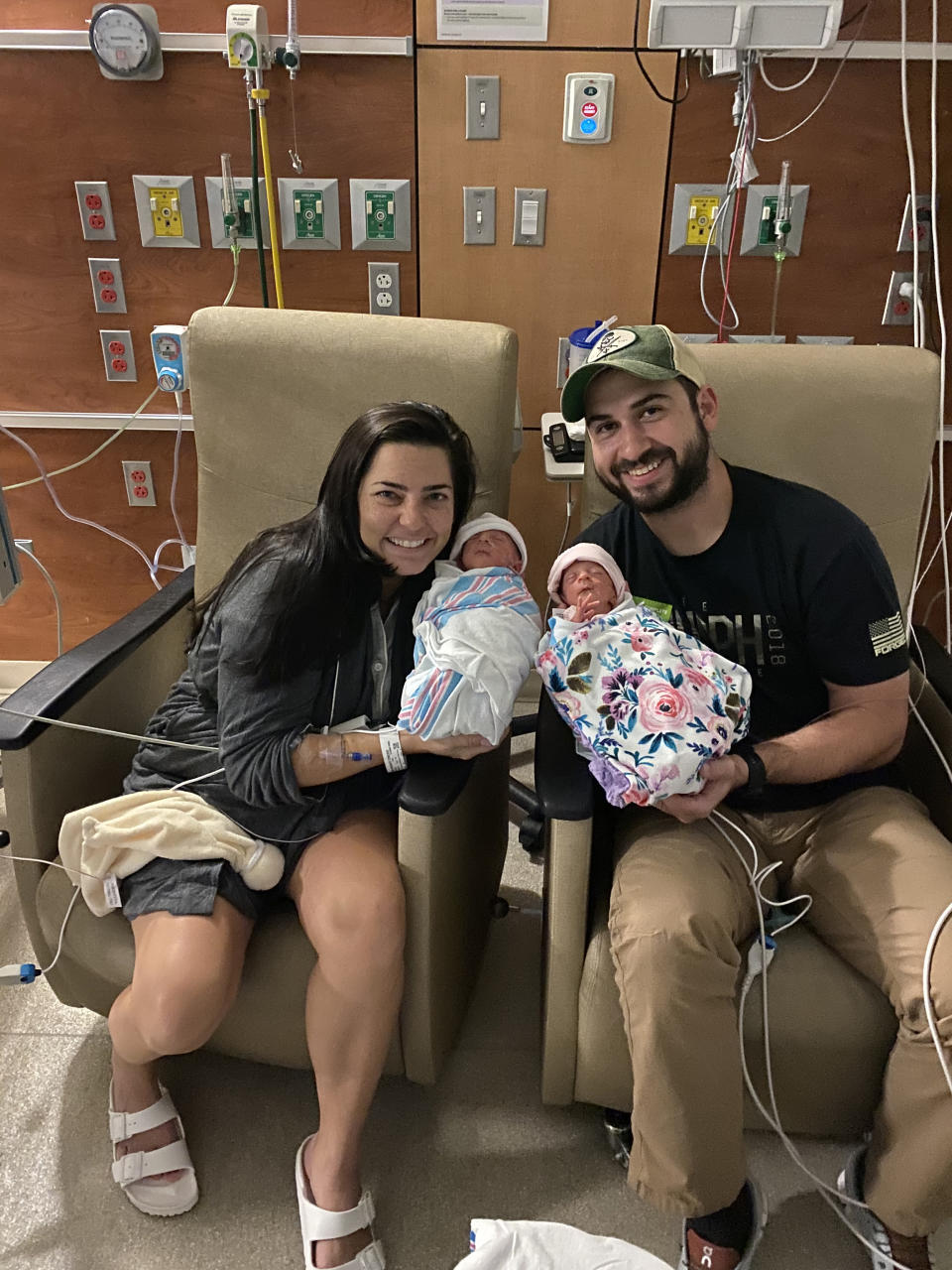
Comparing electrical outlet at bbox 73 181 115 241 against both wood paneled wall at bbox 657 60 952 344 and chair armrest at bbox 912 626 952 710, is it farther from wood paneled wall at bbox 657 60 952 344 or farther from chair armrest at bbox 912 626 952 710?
chair armrest at bbox 912 626 952 710

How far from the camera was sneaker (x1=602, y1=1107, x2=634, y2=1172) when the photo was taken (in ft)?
4.44

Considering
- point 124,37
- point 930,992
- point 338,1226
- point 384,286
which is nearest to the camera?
point 930,992

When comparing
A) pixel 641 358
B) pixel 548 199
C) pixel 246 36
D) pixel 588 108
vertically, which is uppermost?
pixel 246 36

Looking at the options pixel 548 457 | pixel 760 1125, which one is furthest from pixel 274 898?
pixel 548 457

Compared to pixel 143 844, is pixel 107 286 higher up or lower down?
higher up

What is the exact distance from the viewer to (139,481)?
2334 millimetres

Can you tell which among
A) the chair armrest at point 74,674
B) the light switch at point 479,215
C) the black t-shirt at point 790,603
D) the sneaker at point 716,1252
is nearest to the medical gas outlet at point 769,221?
the light switch at point 479,215

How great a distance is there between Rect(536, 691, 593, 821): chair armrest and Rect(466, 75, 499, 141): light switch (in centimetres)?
135

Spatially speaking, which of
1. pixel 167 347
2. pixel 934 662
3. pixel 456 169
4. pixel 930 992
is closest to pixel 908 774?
pixel 934 662

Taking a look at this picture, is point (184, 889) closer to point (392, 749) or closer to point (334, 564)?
point (392, 749)

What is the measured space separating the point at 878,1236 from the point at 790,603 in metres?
0.87

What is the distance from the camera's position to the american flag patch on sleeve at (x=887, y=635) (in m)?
1.32

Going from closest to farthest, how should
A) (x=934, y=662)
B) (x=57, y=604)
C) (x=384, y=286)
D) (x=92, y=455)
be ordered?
(x=934, y=662) → (x=384, y=286) → (x=92, y=455) → (x=57, y=604)

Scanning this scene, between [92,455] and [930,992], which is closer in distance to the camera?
[930,992]
